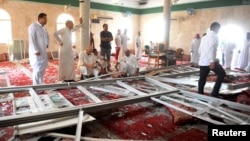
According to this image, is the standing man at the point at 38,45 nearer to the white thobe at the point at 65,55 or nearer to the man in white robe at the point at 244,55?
the white thobe at the point at 65,55

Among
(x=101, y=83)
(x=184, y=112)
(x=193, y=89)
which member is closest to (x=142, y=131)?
(x=184, y=112)

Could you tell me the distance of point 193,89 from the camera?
17.0 ft

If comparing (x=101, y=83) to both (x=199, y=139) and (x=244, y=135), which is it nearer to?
(x=199, y=139)

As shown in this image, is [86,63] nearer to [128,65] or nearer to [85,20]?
[128,65]

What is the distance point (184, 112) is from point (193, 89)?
205 cm

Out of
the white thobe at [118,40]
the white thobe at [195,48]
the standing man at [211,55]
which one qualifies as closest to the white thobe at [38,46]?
the standing man at [211,55]

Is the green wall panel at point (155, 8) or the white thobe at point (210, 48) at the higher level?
the green wall panel at point (155, 8)

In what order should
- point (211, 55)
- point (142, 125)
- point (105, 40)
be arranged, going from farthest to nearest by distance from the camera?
point (105, 40) < point (211, 55) < point (142, 125)

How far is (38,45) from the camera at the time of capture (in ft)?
15.8

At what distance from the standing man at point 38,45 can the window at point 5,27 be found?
22.6 feet

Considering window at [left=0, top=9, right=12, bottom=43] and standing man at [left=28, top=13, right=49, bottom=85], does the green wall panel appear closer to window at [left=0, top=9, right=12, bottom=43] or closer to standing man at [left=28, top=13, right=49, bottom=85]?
window at [left=0, top=9, right=12, bottom=43]

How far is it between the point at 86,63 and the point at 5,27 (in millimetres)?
6650

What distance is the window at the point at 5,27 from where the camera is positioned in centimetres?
1042

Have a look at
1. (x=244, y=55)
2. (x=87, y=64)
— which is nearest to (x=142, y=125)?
(x=87, y=64)
